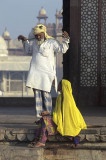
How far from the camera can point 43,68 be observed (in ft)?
22.5

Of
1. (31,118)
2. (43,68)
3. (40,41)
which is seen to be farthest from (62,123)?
(31,118)

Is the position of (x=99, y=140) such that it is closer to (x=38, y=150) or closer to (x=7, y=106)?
(x=38, y=150)

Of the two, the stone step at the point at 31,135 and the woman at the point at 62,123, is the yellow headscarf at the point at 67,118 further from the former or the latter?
the stone step at the point at 31,135

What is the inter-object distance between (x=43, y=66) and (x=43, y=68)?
28 mm

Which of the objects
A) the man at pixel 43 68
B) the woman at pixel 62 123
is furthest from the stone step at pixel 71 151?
the man at pixel 43 68

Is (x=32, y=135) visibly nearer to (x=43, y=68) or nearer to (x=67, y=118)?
(x=67, y=118)

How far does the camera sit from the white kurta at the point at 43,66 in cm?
679

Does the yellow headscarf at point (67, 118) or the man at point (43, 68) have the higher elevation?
the man at point (43, 68)

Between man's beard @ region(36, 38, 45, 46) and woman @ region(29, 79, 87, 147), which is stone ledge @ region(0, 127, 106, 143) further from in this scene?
man's beard @ region(36, 38, 45, 46)

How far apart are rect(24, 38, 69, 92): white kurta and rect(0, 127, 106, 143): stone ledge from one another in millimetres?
1166

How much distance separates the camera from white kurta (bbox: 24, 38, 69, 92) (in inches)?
267

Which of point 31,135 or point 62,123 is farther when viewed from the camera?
point 31,135

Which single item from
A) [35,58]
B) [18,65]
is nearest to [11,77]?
[18,65]

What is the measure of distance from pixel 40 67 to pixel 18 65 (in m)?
52.6
